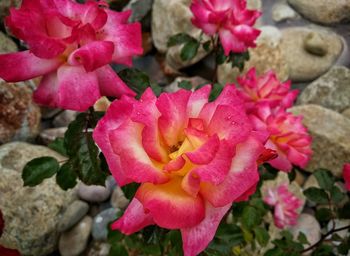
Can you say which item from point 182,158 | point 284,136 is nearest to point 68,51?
point 182,158

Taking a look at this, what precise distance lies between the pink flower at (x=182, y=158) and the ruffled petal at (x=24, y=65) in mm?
158

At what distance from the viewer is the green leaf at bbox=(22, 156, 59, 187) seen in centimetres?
88

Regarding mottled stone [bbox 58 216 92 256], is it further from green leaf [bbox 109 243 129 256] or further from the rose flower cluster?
the rose flower cluster

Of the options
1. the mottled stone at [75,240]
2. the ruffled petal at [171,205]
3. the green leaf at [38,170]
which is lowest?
the mottled stone at [75,240]

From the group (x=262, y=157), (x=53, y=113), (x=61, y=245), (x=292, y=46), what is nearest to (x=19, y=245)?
(x=61, y=245)

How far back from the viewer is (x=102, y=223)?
1.72 meters

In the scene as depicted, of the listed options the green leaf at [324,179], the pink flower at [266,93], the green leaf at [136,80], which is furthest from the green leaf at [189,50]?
the green leaf at [136,80]

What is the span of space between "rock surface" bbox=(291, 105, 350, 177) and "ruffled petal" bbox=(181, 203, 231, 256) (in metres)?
1.60

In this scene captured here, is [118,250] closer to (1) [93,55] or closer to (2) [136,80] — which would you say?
(2) [136,80]

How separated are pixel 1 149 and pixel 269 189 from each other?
119cm

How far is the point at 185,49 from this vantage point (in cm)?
144

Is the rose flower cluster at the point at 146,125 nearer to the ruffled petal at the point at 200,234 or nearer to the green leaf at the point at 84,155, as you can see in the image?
the ruffled petal at the point at 200,234

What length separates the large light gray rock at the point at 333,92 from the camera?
7.34 ft

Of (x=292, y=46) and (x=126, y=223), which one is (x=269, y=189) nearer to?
(x=292, y=46)
